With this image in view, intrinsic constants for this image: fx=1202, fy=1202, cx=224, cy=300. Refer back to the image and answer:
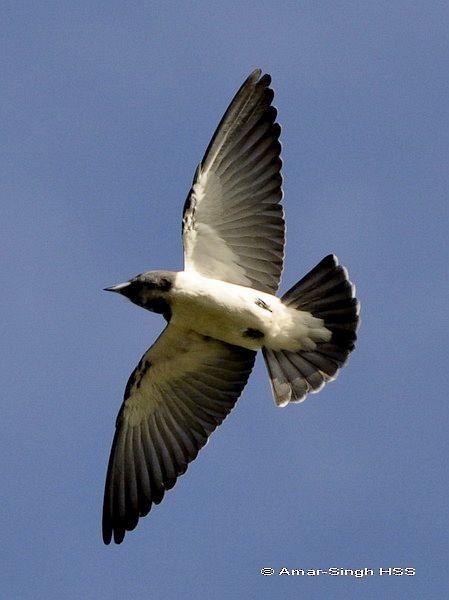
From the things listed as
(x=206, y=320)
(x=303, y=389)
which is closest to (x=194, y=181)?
(x=206, y=320)

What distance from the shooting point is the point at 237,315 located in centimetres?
1217

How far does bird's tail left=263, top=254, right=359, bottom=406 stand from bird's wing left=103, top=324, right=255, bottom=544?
28.9 inches

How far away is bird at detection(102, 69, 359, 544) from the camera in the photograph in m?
12.2

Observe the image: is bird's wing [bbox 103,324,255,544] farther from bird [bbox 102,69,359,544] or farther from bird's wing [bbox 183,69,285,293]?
bird's wing [bbox 183,69,285,293]

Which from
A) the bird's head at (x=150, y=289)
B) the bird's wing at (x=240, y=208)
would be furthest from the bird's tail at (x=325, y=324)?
the bird's head at (x=150, y=289)

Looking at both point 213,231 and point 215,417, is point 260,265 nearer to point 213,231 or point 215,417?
point 213,231

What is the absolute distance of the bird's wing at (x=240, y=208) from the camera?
500 inches

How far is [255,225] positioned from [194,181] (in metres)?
0.79

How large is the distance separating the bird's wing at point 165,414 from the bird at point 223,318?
1 centimetres

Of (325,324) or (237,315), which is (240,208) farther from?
(325,324)

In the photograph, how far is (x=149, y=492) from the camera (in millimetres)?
13023

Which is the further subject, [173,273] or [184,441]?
[184,441]

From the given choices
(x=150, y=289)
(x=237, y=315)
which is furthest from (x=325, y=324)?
(x=150, y=289)

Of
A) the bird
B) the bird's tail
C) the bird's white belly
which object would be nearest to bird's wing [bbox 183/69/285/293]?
the bird
